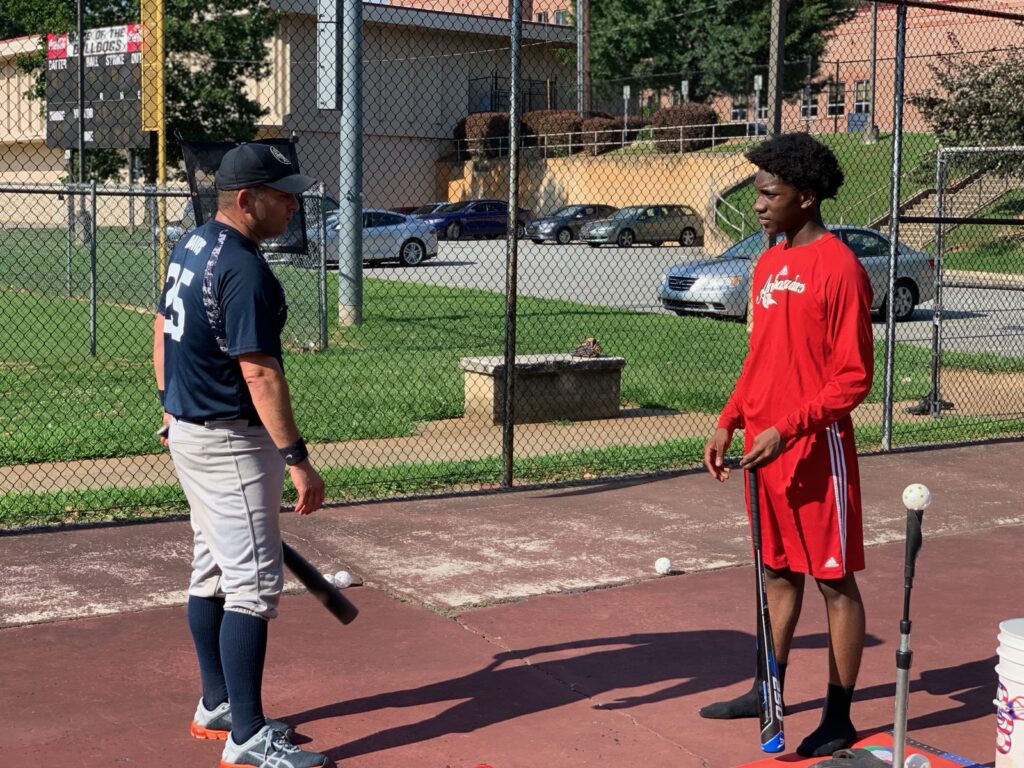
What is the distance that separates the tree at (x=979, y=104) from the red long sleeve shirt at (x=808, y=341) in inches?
995

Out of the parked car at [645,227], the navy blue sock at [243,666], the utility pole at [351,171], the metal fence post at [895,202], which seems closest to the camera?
the navy blue sock at [243,666]

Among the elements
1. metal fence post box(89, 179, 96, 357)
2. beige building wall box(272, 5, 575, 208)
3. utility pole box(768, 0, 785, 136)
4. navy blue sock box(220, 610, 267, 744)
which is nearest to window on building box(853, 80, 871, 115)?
beige building wall box(272, 5, 575, 208)

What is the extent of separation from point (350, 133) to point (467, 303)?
217 inches

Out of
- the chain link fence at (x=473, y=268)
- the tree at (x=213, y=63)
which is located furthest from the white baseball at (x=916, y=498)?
the tree at (x=213, y=63)

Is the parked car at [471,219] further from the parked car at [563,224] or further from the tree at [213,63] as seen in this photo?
the tree at [213,63]

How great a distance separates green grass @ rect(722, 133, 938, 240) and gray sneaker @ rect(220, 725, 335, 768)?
28.8 meters

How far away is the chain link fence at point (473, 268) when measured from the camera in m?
9.69

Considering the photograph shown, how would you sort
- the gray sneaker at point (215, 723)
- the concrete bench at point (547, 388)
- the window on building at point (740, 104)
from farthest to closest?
the window on building at point (740, 104), the concrete bench at point (547, 388), the gray sneaker at point (215, 723)

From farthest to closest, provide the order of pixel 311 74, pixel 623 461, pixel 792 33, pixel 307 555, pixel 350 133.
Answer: pixel 792 33, pixel 311 74, pixel 350 133, pixel 623 461, pixel 307 555

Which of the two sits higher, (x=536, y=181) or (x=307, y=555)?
(x=536, y=181)

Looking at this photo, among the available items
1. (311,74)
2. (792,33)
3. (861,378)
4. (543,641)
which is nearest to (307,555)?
(543,641)

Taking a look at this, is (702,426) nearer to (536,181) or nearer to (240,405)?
(240,405)

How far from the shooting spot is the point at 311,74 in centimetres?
3988

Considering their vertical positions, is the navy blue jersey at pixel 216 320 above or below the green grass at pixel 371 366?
above
